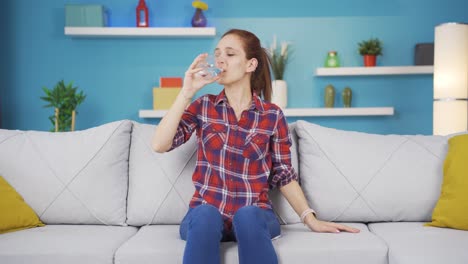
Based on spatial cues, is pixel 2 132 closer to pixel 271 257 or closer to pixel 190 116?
pixel 190 116

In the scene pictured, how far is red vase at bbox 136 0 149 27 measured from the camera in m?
4.03

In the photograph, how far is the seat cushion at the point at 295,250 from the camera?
5.17ft

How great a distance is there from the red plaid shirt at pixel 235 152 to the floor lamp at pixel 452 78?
2.05 meters

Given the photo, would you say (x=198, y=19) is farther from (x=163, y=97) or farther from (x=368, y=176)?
(x=368, y=176)

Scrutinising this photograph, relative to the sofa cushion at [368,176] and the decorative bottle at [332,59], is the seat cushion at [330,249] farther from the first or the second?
the decorative bottle at [332,59]

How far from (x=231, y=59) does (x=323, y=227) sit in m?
0.67

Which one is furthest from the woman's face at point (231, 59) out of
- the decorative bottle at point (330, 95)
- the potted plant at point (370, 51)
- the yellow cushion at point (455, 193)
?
the potted plant at point (370, 51)

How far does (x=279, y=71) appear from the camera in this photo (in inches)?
163

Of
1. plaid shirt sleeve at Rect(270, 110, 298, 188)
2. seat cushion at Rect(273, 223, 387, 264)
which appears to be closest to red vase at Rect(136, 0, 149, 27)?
plaid shirt sleeve at Rect(270, 110, 298, 188)

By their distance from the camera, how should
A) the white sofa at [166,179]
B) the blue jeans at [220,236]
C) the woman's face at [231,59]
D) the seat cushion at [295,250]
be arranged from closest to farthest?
the blue jeans at [220,236] < the seat cushion at [295,250] < the woman's face at [231,59] < the white sofa at [166,179]

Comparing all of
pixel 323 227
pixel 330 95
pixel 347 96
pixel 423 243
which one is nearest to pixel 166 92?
pixel 330 95

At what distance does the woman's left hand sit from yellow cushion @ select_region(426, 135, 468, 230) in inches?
12.9

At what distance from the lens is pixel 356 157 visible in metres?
2.07

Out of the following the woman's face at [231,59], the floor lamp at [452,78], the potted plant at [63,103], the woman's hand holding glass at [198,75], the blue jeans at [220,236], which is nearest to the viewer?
the blue jeans at [220,236]
